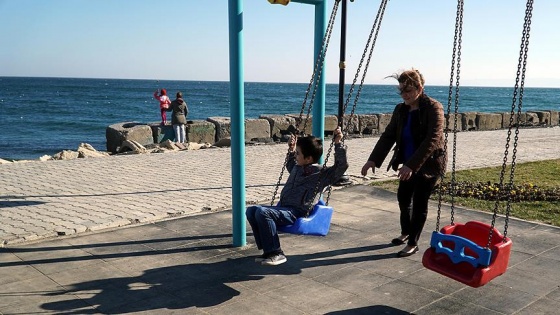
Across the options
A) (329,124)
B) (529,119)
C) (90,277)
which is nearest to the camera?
(90,277)

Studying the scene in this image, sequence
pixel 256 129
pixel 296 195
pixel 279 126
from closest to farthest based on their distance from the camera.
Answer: pixel 296 195, pixel 256 129, pixel 279 126

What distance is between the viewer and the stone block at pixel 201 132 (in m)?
17.0

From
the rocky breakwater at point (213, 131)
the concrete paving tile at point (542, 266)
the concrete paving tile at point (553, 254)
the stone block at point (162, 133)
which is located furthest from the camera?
the stone block at point (162, 133)

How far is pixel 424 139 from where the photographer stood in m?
5.06

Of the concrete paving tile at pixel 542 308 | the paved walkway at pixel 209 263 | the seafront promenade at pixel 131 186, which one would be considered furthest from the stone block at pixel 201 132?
the concrete paving tile at pixel 542 308

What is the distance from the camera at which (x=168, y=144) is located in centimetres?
1519

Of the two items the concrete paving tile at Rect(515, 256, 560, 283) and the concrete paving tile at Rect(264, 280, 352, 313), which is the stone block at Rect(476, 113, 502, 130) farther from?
the concrete paving tile at Rect(264, 280, 352, 313)

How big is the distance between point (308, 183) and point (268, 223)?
2.07 feet

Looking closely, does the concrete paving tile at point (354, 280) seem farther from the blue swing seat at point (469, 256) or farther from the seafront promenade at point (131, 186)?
the seafront promenade at point (131, 186)

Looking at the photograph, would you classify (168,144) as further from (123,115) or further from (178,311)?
(123,115)

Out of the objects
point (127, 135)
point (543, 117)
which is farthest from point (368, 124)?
point (543, 117)

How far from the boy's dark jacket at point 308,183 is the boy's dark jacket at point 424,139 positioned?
60 cm

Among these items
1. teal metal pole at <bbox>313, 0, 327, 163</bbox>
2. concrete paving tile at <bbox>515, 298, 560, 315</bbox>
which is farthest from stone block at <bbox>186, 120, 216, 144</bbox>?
concrete paving tile at <bbox>515, 298, 560, 315</bbox>

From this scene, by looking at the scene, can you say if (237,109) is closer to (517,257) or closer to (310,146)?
(310,146)
